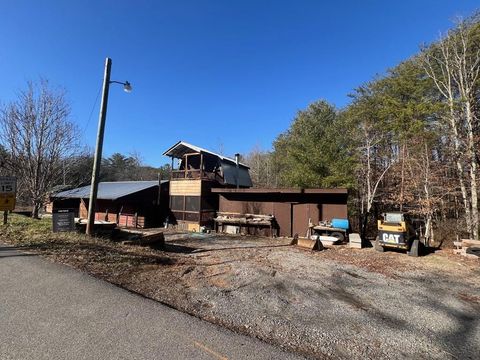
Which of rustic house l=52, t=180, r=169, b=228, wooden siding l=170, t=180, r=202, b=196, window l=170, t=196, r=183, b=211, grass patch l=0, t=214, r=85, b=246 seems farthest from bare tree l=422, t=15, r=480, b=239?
rustic house l=52, t=180, r=169, b=228

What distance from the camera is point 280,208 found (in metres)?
18.0

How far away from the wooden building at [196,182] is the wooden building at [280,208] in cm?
106

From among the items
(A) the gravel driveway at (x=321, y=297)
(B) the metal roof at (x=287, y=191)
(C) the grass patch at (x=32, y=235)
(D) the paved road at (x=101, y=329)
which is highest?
(B) the metal roof at (x=287, y=191)

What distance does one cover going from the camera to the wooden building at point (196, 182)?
20.8 meters

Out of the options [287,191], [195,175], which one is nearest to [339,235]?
[287,191]

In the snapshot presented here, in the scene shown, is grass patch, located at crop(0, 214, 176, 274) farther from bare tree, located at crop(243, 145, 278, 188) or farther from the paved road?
bare tree, located at crop(243, 145, 278, 188)

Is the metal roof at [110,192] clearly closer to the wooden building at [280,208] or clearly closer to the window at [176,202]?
the window at [176,202]

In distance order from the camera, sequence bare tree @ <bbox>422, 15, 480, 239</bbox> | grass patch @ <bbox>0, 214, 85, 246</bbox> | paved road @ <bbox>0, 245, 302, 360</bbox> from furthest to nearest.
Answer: bare tree @ <bbox>422, 15, 480, 239</bbox>, grass patch @ <bbox>0, 214, 85, 246</bbox>, paved road @ <bbox>0, 245, 302, 360</bbox>

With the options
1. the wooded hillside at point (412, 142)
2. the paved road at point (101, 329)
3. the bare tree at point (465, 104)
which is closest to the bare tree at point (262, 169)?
the wooded hillside at point (412, 142)

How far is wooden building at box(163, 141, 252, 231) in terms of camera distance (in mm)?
20812

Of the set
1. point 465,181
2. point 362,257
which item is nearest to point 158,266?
point 362,257

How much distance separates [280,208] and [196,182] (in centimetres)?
676

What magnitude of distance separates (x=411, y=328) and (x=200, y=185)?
17214 mm

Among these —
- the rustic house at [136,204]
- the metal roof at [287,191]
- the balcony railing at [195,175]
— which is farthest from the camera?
the rustic house at [136,204]
